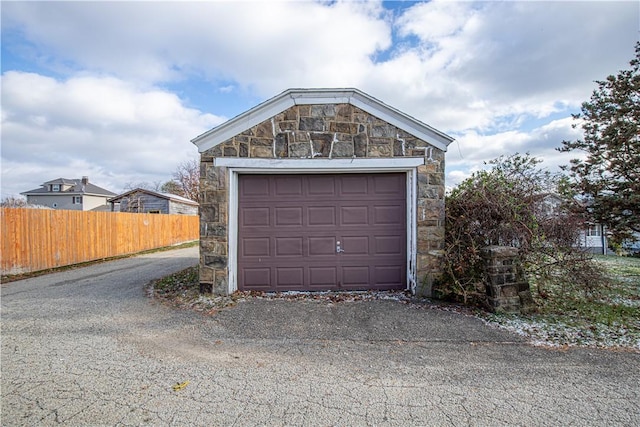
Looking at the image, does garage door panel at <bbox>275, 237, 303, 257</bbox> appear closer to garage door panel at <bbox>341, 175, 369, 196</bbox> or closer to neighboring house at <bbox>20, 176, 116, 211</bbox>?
garage door panel at <bbox>341, 175, 369, 196</bbox>

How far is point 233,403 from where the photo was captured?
2.92 metres

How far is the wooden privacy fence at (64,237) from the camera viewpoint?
9.24 m

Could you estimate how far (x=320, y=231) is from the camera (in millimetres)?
6668

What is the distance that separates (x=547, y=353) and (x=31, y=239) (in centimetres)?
1238

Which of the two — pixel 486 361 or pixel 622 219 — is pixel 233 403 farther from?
pixel 622 219

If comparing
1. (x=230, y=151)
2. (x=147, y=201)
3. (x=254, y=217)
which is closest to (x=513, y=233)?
(x=254, y=217)

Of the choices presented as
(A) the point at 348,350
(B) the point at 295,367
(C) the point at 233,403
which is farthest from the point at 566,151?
(C) the point at 233,403

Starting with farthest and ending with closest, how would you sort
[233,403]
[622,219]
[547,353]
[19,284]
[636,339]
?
[19,284] → [622,219] → [636,339] → [547,353] → [233,403]

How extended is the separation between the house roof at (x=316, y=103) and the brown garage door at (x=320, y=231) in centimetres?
93

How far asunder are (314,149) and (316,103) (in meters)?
0.87

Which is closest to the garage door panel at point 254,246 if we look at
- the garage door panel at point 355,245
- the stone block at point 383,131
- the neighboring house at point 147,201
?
the garage door panel at point 355,245

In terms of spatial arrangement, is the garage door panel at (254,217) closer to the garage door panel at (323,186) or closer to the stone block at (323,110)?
the garage door panel at (323,186)

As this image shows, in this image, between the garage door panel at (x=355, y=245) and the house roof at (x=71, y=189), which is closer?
the garage door panel at (x=355, y=245)

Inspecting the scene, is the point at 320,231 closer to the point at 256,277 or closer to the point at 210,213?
the point at 256,277
